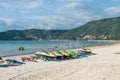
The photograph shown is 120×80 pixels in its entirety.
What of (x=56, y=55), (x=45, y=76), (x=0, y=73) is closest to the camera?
(x=45, y=76)

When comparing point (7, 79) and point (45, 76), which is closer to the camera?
point (7, 79)

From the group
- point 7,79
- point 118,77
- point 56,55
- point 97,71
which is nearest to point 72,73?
point 97,71

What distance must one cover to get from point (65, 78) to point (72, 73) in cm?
249

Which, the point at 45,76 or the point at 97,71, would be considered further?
the point at 97,71

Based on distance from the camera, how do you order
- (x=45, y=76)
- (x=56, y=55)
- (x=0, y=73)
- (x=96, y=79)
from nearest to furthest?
(x=96, y=79)
(x=45, y=76)
(x=0, y=73)
(x=56, y=55)

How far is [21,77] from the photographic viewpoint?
64.5ft

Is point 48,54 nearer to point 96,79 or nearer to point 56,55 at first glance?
point 56,55

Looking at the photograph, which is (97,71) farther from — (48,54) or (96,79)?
(48,54)

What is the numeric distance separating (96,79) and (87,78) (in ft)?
2.42

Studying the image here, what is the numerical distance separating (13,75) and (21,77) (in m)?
1.11

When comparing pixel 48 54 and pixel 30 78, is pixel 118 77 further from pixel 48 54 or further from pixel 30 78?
pixel 48 54

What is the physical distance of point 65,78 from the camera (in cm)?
1908

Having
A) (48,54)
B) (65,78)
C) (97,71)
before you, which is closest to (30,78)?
(65,78)

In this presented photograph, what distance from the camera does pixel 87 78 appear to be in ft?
63.3
